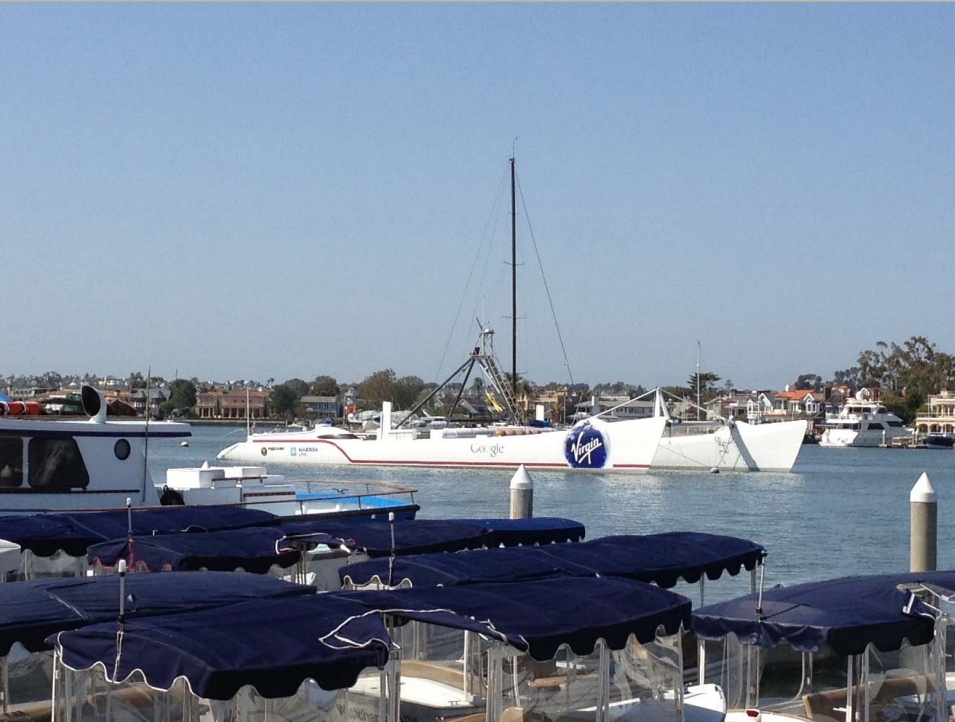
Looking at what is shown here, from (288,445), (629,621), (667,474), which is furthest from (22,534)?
(288,445)

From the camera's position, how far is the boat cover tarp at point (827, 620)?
11562 millimetres

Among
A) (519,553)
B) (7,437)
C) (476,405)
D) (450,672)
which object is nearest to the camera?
(450,672)

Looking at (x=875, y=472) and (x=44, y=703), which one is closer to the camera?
(x=44, y=703)

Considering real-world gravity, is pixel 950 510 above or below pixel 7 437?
below

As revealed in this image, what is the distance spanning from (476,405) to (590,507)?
112 metres

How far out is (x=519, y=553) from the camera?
46.5 feet

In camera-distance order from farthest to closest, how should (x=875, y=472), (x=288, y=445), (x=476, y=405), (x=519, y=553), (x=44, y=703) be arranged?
(x=476, y=405), (x=288, y=445), (x=875, y=472), (x=519, y=553), (x=44, y=703)

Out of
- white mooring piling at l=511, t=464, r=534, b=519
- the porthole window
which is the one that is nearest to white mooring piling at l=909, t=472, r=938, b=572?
white mooring piling at l=511, t=464, r=534, b=519

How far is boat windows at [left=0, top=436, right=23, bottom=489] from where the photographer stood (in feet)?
68.5

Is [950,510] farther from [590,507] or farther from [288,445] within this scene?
[288,445]

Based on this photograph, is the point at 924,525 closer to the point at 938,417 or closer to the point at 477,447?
the point at 477,447

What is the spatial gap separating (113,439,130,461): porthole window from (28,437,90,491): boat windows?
2.05ft

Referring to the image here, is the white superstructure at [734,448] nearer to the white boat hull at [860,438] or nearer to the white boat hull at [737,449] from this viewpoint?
the white boat hull at [737,449]

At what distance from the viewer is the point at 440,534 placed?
56.6 ft
